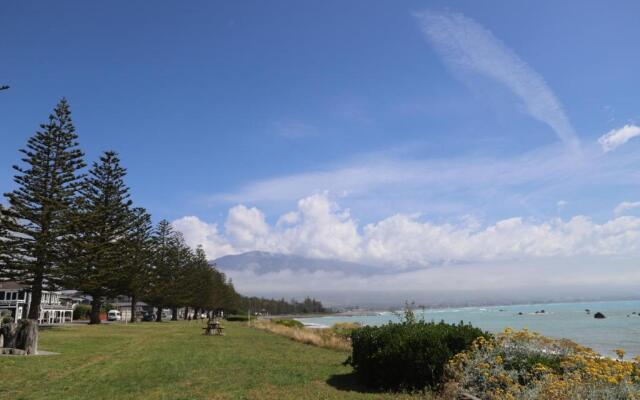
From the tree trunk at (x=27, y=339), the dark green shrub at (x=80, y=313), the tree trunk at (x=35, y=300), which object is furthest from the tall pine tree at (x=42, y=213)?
the dark green shrub at (x=80, y=313)

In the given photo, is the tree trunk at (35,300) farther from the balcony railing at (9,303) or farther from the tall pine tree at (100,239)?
the balcony railing at (9,303)

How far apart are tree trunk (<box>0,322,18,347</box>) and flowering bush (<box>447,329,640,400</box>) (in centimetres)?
1443

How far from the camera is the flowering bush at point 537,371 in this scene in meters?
6.00

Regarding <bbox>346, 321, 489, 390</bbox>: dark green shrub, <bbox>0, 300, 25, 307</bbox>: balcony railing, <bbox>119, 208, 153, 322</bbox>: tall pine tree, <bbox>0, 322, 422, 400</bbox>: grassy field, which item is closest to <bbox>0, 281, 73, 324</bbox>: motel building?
<bbox>0, 300, 25, 307</bbox>: balcony railing

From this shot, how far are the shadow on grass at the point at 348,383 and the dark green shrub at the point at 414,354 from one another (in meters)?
0.23

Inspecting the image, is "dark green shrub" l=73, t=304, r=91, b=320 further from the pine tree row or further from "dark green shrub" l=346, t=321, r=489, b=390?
"dark green shrub" l=346, t=321, r=489, b=390

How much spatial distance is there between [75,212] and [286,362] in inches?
Answer: 985

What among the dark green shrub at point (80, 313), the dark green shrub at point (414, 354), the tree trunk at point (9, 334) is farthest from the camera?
the dark green shrub at point (80, 313)

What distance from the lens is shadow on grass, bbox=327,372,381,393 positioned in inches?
391

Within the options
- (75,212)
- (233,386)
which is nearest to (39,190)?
(75,212)

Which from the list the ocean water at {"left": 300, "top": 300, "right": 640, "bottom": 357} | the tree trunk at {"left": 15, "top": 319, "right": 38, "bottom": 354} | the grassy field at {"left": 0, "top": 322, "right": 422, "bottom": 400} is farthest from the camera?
the ocean water at {"left": 300, "top": 300, "right": 640, "bottom": 357}

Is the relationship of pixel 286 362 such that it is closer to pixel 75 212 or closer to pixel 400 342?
pixel 400 342

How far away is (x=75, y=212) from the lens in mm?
33938

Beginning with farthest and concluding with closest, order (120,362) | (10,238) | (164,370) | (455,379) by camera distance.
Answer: (10,238) → (120,362) → (164,370) → (455,379)
